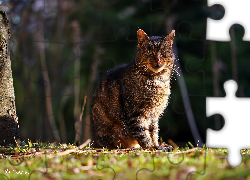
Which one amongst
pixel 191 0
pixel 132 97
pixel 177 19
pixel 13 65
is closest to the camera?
pixel 132 97

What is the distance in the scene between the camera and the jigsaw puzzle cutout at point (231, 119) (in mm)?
3215

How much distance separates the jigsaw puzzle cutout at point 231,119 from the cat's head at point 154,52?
5.14 feet

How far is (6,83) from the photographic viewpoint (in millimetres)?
4871

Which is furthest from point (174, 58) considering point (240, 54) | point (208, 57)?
point (240, 54)

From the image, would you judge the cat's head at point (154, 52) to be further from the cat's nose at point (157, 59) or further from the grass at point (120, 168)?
the grass at point (120, 168)

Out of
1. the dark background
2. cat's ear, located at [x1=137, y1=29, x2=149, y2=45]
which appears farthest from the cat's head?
the dark background

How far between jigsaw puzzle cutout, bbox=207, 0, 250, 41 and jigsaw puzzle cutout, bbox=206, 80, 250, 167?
0.69 m

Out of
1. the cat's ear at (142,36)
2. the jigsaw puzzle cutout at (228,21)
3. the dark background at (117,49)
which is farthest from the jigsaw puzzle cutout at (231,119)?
the dark background at (117,49)

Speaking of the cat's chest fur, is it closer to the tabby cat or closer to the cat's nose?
the tabby cat

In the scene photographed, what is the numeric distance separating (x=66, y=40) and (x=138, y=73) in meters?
7.61

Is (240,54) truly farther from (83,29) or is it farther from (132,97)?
(132,97)

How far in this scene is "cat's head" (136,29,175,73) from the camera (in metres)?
4.70

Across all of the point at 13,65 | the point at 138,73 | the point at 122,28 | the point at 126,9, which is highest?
the point at 126,9

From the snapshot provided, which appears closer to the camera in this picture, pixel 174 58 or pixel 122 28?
pixel 174 58
